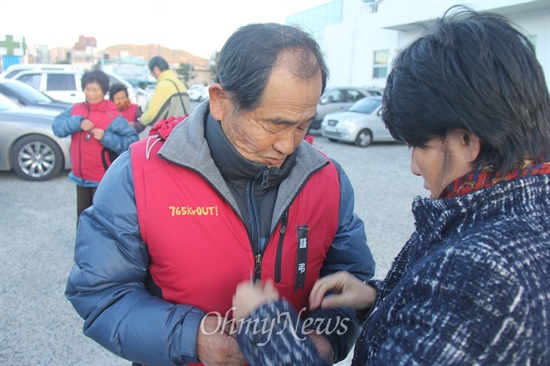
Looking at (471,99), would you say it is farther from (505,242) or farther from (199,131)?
(199,131)

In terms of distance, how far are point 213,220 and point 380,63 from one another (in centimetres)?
2419

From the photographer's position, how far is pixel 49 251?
4.82 metres

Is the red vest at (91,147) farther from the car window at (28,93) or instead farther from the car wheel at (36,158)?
the car window at (28,93)

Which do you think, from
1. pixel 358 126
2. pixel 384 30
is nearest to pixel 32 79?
pixel 358 126

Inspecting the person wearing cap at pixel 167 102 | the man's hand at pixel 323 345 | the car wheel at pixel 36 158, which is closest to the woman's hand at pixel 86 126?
the person wearing cap at pixel 167 102

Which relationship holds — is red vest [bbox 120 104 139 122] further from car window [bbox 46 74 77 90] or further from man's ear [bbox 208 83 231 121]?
car window [bbox 46 74 77 90]

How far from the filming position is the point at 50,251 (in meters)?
4.82

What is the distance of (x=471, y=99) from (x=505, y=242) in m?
0.32

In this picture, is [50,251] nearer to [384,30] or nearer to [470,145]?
[470,145]

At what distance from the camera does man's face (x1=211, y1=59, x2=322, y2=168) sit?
1469 millimetres

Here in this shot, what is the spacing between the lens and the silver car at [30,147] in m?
7.63

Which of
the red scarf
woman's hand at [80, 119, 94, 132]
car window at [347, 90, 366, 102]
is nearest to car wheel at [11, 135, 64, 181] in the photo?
woman's hand at [80, 119, 94, 132]

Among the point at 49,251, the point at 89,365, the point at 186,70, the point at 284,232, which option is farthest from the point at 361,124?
the point at 186,70

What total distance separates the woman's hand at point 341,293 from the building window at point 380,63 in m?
23.2
